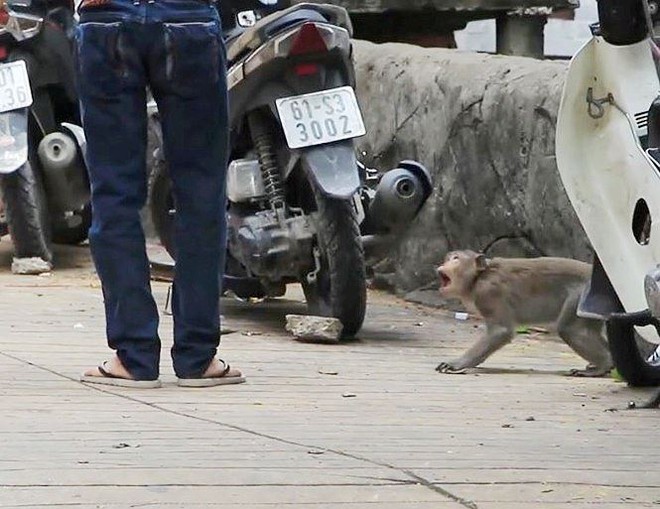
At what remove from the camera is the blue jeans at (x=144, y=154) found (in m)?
5.66

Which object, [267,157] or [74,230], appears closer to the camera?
[267,157]

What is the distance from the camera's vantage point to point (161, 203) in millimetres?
8188

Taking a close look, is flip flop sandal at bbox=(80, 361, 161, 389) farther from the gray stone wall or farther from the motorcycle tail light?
the motorcycle tail light

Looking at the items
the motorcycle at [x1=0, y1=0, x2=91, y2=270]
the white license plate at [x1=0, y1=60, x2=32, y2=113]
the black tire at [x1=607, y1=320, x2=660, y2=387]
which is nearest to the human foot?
the black tire at [x1=607, y1=320, x2=660, y2=387]

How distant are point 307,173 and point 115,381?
1.65m

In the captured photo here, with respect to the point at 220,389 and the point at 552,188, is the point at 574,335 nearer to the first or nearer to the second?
the point at 552,188

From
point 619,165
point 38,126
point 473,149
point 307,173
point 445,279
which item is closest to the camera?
point 619,165

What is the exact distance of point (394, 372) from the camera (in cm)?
652

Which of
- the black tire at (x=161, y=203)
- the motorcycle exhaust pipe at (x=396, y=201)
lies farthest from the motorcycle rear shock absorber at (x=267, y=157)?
the black tire at (x=161, y=203)

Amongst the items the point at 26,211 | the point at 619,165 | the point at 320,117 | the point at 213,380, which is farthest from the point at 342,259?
the point at 26,211

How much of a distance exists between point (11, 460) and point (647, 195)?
6.65 ft

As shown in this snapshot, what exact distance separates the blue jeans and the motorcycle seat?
141cm

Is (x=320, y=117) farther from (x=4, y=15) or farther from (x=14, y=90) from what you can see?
(x=4, y=15)

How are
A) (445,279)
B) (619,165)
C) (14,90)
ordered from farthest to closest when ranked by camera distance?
(14,90) → (445,279) → (619,165)
